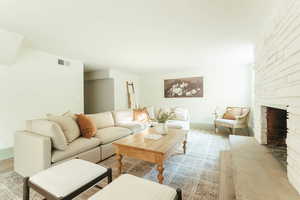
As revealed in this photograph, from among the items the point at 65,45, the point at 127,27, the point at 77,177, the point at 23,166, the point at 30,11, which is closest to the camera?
the point at 77,177

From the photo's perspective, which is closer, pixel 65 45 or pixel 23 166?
pixel 23 166

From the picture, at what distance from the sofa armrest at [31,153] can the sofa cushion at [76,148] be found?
0.32 ft

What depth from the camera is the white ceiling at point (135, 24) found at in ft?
5.14

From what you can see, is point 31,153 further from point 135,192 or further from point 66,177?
point 135,192

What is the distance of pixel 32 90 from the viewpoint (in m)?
2.89

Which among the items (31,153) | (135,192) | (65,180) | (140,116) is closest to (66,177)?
(65,180)

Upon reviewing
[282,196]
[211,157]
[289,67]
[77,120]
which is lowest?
[211,157]

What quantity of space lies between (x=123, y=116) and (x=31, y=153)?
6.95 ft

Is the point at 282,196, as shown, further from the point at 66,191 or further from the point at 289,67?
the point at 66,191

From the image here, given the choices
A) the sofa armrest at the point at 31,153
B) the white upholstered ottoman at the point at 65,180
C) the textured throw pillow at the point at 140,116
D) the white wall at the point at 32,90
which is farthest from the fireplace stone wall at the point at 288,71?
the white wall at the point at 32,90

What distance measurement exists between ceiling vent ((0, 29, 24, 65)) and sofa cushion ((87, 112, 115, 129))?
1.78m

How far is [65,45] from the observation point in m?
2.70

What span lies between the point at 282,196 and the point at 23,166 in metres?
2.91

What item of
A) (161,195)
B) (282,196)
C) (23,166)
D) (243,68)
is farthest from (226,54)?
(23,166)
